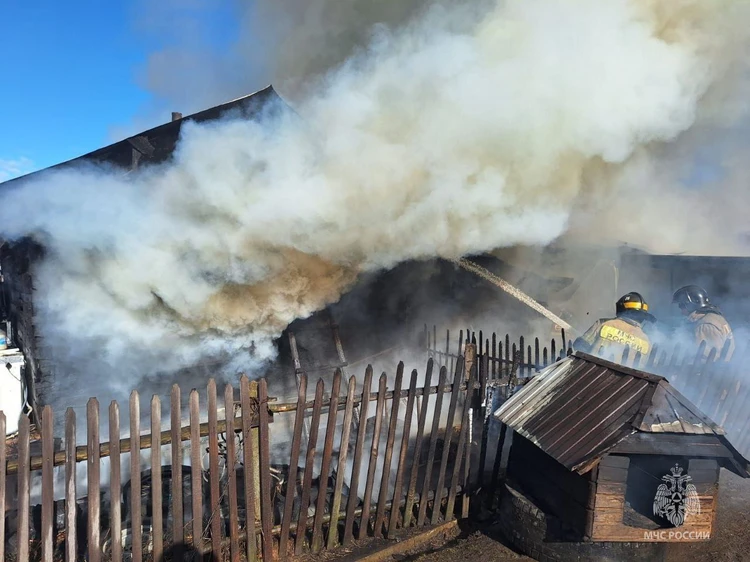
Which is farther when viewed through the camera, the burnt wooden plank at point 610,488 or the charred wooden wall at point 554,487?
the charred wooden wall at point 554,487

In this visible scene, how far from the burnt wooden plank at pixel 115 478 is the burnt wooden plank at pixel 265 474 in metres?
0.94

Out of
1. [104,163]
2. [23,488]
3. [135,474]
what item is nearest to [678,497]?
[135,474]

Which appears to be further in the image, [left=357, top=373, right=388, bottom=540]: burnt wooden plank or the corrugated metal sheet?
[left=357, top=373, right=388, bottom=540]: burnt wooden plank

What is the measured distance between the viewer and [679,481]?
134 inches

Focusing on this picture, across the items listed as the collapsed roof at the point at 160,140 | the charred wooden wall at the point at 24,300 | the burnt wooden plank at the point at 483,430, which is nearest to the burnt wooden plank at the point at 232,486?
the burnt wooden plank at the point at 483,430

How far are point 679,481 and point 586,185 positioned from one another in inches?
142

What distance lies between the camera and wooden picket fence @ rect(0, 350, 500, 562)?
3.04 m

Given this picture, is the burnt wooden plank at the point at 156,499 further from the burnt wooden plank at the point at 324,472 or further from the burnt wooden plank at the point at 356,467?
the burnt wooden plank at the point at 356,467

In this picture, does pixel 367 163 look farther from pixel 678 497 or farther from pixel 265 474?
pixel 678 497

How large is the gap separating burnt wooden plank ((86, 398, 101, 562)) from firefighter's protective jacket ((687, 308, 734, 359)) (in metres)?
7.49

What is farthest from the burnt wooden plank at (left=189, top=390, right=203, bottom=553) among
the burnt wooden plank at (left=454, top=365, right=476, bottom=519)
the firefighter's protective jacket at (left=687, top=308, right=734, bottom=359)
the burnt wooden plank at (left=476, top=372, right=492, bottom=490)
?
the firefighter's protective jacket at (left=687, top=308, right=734, bottom=359)

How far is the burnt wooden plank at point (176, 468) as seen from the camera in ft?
10.7

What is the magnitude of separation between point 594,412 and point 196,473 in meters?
2.87

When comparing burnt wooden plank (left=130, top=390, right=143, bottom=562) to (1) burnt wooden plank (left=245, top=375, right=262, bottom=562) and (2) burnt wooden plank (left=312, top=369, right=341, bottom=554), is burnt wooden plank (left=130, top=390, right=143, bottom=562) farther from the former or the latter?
(2) burnt wooden plank (left=312, top=369, right=341, bottom=554)
